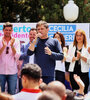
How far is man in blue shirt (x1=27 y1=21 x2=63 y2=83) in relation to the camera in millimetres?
5004

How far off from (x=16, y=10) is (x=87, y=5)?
4363 millimetres

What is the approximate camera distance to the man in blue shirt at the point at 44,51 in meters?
5.00

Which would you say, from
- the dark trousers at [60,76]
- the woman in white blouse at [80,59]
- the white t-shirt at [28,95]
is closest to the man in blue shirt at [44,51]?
the woman in white blouse at [80,59]

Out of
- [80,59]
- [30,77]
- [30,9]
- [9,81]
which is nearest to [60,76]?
[80,59]

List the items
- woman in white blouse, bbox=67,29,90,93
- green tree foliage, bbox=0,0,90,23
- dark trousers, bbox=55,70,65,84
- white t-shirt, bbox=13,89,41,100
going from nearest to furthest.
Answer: white t-shirt, bbox=13,89,41,100 < woman in white blouse, bbox=67,29,90,93 < dark trousers, bbox=55,70,65,84 < green tree foliage, bbox=0,0,90,23

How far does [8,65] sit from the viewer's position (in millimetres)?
5578

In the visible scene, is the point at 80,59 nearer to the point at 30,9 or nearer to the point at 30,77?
the point at 30,77

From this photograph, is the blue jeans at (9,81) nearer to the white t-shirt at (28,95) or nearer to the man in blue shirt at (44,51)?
the man in blue shirt at (44,51)

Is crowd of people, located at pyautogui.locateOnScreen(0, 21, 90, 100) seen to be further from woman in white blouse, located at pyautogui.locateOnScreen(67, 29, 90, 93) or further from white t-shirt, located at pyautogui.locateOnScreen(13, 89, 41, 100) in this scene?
white t-shirt, located at pyautogui.locateOnScreen(13, 89, 41, 100)

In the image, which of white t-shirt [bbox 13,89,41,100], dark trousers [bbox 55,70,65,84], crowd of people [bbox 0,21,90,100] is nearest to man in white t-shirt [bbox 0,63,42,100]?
white t-shirt [bbox 13,89,41,100]

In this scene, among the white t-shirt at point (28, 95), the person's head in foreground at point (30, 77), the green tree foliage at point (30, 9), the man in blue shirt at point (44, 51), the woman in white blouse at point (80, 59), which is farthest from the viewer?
the green tree foliage at point (30, 9)

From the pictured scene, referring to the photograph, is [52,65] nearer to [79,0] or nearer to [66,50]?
[66,50]

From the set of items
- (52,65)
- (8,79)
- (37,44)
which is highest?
(37,44)

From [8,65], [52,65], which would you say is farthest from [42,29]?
[8,65]
